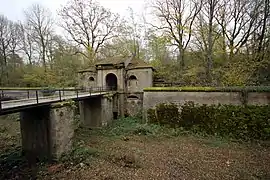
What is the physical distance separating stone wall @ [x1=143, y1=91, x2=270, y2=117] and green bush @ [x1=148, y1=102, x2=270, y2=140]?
1.31 ft

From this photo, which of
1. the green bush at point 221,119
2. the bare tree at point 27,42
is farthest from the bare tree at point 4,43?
the green bush at point 221,119

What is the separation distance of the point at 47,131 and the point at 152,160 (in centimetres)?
568

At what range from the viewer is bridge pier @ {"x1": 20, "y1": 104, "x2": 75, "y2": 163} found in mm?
9367

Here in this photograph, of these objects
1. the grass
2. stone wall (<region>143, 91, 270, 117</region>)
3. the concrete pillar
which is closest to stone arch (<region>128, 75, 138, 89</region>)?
the concrete pillar

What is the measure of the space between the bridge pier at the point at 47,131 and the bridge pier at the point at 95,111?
17.9 feet

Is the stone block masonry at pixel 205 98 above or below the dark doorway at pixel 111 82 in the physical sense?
below

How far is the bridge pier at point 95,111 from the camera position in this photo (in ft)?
52.3

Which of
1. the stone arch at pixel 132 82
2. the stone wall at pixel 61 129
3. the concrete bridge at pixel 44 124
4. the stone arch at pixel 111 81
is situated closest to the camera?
the concrete bridge at pixel 44 124

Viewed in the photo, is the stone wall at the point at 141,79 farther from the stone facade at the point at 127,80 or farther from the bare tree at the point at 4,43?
the bare tree at the point at 4,43

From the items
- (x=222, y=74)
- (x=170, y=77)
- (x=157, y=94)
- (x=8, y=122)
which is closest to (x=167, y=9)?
(x=170, y=77)

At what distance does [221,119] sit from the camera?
1317 cm

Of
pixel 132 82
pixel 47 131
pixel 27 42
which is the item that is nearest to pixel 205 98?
pixel 132 82

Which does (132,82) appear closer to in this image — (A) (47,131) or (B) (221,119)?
(B) (221,119)

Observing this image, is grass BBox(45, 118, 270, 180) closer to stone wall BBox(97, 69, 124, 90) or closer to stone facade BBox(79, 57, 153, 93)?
stone facade BBox(79, 57, 153, 93)
